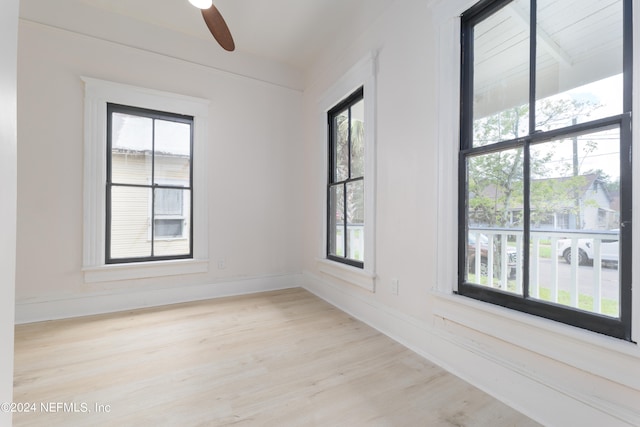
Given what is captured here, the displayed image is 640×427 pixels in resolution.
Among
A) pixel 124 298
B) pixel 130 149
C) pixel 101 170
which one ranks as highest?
pixel 130 149

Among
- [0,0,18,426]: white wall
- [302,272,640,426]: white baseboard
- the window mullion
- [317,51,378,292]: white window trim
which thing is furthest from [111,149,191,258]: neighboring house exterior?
the window mullion

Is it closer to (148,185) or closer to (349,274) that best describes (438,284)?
(349,274)

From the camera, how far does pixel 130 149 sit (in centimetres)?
284

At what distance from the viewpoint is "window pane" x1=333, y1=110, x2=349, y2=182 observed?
9.59 ft

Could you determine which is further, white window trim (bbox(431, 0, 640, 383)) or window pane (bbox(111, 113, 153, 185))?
window pane (bbox(111, 113, 153, 185))

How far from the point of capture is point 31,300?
7.92 ft

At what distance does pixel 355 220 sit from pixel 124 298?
2.50 meters

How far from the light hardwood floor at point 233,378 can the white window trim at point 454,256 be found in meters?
0.37

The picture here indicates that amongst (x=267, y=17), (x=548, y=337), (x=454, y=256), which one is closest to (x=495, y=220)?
(x=454, y=256)

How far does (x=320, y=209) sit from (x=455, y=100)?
1897 mm

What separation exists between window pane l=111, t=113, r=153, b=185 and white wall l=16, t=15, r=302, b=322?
276mm

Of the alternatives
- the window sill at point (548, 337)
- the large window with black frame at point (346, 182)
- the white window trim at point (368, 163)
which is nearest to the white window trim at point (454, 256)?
the window sill at point (548, 337)

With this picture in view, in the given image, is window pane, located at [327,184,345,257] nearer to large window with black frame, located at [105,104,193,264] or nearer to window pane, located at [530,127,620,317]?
large window with black frame, located at [105,104,193,264]

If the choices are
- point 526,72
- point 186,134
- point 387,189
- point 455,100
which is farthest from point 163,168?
point 526,72
